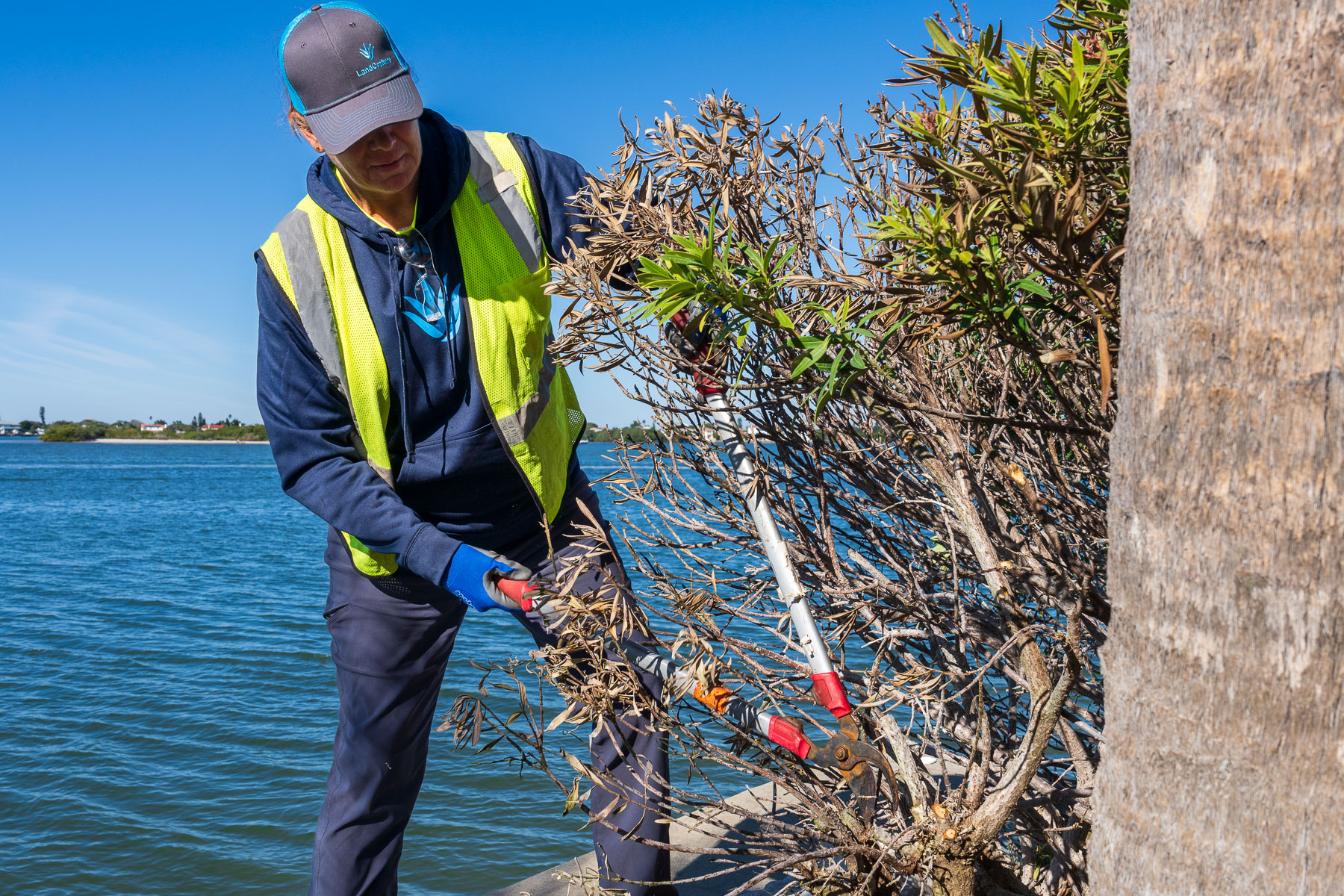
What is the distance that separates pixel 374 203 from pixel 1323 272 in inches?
98.8

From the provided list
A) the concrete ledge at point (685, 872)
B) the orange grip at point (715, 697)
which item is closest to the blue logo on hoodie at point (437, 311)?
the orange grip at point (715, 697)

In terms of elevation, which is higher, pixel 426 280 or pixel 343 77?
pixel 343 77

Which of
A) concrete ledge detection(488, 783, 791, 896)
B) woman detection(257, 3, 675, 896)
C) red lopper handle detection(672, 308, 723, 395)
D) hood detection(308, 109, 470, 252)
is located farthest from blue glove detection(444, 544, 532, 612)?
concrete ledge detection(488, 783, 791, 896)

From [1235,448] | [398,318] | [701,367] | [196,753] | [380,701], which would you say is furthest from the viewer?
[196,753]

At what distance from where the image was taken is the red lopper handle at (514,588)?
2424 mm

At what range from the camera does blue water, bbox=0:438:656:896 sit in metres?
6.05

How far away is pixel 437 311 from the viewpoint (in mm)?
2898

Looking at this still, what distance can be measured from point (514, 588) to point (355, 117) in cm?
134

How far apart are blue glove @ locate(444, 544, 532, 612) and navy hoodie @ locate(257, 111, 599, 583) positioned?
10 cm

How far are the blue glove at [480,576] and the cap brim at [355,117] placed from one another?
3.80 ft

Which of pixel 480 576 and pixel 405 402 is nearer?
pixel 480 576

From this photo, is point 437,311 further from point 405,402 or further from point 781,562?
point 781,562

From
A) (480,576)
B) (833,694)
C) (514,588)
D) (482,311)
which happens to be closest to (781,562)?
(833,694)

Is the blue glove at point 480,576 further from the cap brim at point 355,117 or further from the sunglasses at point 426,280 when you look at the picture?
the cap brim at point 355,117
